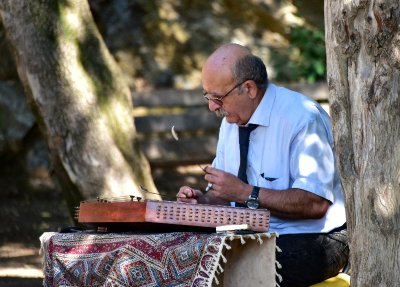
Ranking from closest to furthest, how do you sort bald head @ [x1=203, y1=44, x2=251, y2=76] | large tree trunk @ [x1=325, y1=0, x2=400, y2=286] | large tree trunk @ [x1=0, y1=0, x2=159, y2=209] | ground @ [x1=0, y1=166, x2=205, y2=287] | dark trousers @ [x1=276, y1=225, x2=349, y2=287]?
1. large tree trunk @ [x1=325, y1=0, x2=400, y2=286]
2. dark trousers @ [x1=276, y1=225, x2=349, y2=287]
3. bald head @ [x1=203, y1=44, x2=251, y2=76]
4. large tree trunk @ [x1=0, y1=0, x2=159, y2=209]
5. ground @ [x1=0, y1=166, x2=205, y2=287]

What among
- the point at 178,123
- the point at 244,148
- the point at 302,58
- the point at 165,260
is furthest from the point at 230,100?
the point at 302,58

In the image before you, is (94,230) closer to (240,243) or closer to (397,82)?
(240,243)

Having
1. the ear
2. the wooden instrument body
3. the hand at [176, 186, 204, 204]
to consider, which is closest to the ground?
the hand at [176, 186, 204, 204]

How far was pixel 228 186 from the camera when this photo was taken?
15.6 feet

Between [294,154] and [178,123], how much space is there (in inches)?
223

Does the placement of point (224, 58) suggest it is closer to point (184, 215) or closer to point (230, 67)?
point (230, 67)

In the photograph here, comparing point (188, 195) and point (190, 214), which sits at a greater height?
point (188, 195)

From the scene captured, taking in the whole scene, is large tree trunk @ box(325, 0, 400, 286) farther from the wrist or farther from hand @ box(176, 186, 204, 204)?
hand @ box(176, 186, 204, 204)

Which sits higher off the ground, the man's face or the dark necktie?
the man's face

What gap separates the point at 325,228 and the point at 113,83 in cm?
298

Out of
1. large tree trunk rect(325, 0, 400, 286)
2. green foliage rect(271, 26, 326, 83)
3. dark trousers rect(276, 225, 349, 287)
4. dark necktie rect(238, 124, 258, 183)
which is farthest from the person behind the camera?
green foliage rect(271, 26, 326, 83)

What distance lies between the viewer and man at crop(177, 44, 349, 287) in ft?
15.6

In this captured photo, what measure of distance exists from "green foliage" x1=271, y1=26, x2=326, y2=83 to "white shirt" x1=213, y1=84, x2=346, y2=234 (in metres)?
6.02

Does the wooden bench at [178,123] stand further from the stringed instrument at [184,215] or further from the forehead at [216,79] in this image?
the stringed instrument at [184,215]
